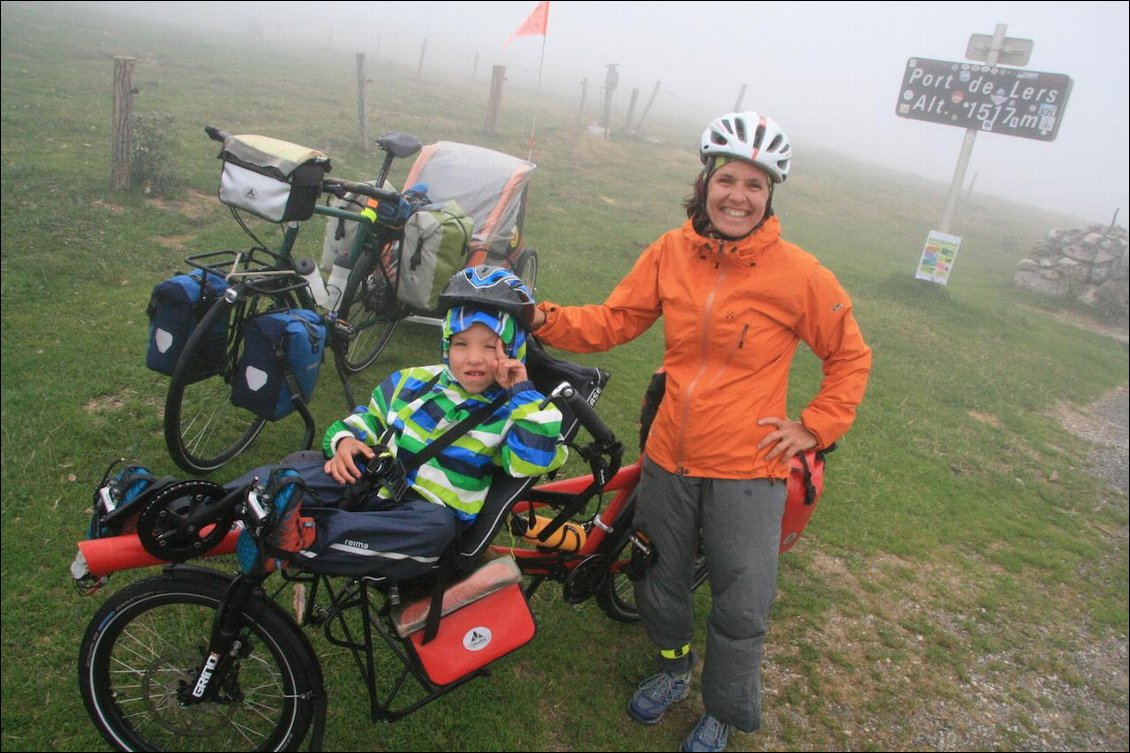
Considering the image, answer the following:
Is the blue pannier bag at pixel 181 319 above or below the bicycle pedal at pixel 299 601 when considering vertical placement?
above

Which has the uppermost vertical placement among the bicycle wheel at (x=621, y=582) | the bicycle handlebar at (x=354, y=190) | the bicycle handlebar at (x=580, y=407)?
the bicycle handlebar at (x=354, y=190)

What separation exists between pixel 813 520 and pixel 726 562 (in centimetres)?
279

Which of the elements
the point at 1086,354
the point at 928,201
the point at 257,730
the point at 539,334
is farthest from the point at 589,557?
the point at 928,201

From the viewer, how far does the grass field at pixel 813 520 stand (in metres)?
3.32

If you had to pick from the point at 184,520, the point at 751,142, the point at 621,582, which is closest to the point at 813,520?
the point at 621,582

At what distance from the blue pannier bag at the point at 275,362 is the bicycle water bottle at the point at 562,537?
5.33 feet

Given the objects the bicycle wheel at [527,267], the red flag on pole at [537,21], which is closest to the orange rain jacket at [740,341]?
the bicycle wheel at [527,267]

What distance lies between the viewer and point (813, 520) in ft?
17.8

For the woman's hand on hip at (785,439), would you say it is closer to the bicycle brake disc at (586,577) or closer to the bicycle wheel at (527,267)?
the bicycle brake disc at (586,577)

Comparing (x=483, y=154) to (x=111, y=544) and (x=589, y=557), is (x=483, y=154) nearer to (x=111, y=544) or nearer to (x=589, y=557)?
(x=589, y=557)

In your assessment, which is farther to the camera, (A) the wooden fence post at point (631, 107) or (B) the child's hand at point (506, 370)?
(A) the wooden fence post at point (631, 107)

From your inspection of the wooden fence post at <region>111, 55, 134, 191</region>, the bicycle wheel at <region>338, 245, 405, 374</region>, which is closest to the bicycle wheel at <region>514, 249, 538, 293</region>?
the bicycle wheel at <region>338, 245, 405, 374</region>

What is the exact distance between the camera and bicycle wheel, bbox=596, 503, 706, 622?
3473 millimetres

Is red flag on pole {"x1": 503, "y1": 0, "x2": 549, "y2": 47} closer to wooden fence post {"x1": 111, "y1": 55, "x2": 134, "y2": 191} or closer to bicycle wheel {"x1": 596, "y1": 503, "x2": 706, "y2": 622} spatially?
wooden fence post {"x1": 111, "y1": 55, "x2": 134, "y2": 191}
